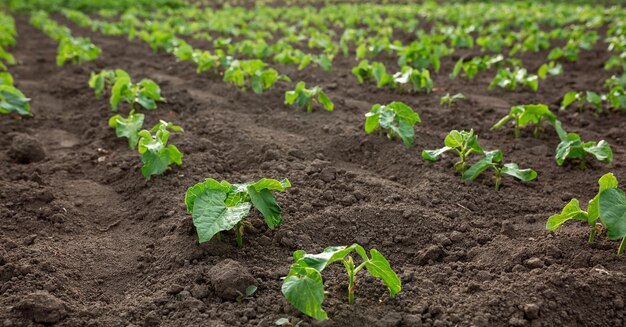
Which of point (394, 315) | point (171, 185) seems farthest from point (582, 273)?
point (171, 185)

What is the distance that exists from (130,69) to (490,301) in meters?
6.19

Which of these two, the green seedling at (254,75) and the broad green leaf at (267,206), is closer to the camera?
the broad green leaf at (267,206)

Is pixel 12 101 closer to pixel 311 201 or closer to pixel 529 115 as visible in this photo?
pixel 311 201

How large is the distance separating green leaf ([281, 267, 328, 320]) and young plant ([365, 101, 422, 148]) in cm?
202

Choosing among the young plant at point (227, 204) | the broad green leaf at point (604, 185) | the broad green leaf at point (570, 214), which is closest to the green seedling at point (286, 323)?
the young plant at point (227, 204)

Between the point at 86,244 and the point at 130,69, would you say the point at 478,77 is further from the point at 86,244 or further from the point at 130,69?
the point at 86,244

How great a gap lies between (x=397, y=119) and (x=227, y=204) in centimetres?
189

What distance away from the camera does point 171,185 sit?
3.77 metres

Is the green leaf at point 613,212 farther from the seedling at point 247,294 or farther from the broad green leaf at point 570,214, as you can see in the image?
the seedling at point 247,294

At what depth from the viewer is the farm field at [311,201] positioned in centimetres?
251

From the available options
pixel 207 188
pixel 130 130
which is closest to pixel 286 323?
pixel 207 188

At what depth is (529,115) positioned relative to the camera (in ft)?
14.7

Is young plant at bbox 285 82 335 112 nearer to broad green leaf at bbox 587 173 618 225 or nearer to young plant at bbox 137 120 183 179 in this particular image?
young plant at bbox 137 120 183 179

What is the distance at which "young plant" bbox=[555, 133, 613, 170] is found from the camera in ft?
12.4
